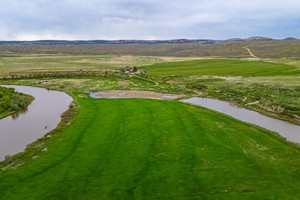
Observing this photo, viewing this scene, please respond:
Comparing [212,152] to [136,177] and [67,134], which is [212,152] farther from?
[67,134]

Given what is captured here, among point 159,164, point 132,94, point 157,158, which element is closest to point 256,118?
point 157,158

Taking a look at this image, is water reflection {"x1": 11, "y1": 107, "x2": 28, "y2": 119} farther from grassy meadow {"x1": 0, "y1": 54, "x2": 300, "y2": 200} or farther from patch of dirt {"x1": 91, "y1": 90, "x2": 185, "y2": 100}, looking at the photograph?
patch of dirt {"x1": 91, "y1": 90, "x2": 185, "y2": 100}

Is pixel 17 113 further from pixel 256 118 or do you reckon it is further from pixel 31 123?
pixel 256 118

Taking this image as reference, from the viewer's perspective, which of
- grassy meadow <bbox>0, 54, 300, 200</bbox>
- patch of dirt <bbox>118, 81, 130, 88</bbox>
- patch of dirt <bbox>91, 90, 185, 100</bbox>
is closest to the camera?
grassy meadow <bbox>0, 54, 300, 200</bbox>

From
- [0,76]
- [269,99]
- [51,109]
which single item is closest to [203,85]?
[269,99]

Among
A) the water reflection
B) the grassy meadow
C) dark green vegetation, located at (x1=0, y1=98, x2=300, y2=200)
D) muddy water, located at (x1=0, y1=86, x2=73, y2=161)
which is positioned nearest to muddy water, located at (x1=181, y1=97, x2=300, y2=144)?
the grassy meadow
